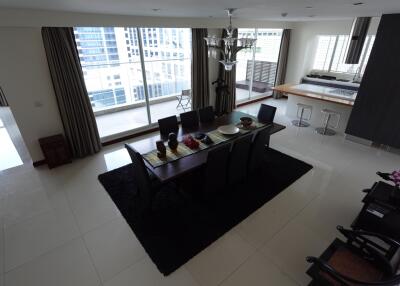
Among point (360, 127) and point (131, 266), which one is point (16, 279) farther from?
point (360, 127)

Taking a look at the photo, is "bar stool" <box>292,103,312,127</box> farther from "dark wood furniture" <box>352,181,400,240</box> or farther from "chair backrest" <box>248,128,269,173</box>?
"dark wood furniture" <box>352,181,400,240</box>

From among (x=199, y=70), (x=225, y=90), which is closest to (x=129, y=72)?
(x=199, y=70)

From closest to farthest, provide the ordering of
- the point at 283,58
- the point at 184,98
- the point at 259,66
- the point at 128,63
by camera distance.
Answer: the point at 128,63 < the point at 283,58 < the point at 184,98 < the point at 259,66

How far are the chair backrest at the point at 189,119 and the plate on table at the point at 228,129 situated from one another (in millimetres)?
566

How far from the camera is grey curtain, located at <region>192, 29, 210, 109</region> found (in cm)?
559

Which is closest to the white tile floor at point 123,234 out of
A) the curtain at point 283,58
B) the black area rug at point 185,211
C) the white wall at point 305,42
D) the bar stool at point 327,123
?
the black area rug at point 185,211

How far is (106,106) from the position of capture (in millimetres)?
7273

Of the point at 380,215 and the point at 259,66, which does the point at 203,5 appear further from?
the point at 259,66

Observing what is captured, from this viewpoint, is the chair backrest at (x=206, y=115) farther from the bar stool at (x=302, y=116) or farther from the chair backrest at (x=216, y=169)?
the bar stool at (x=302, y=116)

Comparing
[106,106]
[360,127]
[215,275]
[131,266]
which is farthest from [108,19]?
[360,127]

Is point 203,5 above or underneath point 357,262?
above

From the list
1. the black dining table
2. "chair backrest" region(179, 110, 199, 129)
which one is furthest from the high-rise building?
the black dining table

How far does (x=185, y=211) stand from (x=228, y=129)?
1572 mm

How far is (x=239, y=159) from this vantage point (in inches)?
135
